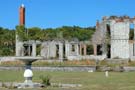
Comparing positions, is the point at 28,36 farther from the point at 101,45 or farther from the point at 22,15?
the point at 101,45

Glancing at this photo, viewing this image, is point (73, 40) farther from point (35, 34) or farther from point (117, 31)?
point (35, 34)

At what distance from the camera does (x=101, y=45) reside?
61812 mm

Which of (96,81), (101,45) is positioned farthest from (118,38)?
(96,81)

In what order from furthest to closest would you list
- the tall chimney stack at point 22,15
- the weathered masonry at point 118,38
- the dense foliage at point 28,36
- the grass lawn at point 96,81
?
the tall chimney stack at point 22,15 → the dense foliage at point 28,36 → the weathered masonry at point 118,38 → the grass lawn at point 96,81

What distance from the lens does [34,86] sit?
20.2 metres

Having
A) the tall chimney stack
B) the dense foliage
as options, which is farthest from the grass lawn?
the tall chimney stack

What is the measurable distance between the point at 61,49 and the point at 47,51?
Result: 14.3 ft

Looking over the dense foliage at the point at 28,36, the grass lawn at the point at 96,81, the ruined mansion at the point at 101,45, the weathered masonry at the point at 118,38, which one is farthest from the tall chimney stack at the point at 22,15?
the grass lawn at the point at 96,81

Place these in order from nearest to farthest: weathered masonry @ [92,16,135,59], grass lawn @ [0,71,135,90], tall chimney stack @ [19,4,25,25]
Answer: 1. grass lawn @ [0,71,135,90]
2. weathered masonry @ [92,16,135,59]
3. tall chimney stack @ [19,4,25,25]

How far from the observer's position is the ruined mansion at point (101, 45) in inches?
2238

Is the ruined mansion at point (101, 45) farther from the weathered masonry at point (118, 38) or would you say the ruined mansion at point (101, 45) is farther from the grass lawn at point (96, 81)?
the grass lawn at point (96, 81)

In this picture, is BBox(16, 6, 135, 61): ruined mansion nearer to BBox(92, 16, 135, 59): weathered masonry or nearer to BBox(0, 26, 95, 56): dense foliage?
BBox(92, 16, 135, 59): weathered masonry

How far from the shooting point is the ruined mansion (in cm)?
5684

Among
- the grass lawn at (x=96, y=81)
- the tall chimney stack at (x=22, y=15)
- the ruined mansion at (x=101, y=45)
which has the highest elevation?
the tall chimney stack at (x=22, y=15)
